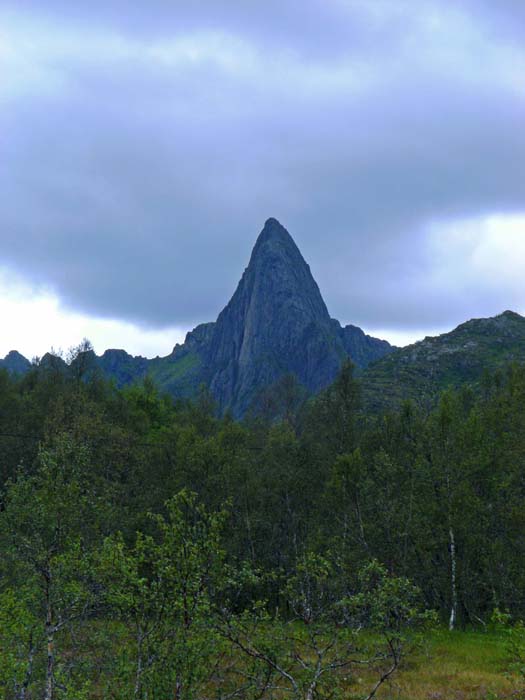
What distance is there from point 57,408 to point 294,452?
2427 centimetres

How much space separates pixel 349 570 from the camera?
1195 inches

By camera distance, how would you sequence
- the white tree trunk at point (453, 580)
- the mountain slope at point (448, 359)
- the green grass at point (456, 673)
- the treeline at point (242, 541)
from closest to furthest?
the treeline at point (242, 541) → the green grass at point (456, 673) → the white tree trunk at point (453, 580) → the mountain slope at point (448, 359)

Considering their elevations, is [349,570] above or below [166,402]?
below

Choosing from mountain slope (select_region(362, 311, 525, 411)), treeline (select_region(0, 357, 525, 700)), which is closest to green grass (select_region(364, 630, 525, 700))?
treeline (select_region(0, 357, 525, 700))

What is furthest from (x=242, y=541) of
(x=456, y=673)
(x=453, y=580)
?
(x=456, y=673)

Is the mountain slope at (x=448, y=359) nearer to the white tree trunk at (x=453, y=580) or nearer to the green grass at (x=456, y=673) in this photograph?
the white tree trunk at (x=453, y=580)

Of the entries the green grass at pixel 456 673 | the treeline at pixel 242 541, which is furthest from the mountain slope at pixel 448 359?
the green grass at pixel 456 673

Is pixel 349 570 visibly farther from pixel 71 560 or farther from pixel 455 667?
pixel 71 560

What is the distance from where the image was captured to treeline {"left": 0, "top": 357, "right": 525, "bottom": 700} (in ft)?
32.1

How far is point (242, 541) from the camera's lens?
1649 inches

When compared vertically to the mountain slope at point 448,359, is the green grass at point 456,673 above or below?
below

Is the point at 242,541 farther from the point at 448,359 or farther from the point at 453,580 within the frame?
the point at 448,359

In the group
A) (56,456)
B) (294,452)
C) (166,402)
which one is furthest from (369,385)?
(56,456)

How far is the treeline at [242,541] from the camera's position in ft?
32.1
